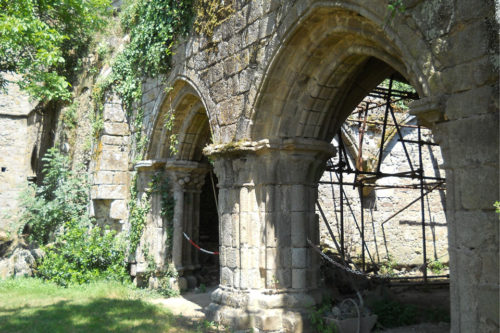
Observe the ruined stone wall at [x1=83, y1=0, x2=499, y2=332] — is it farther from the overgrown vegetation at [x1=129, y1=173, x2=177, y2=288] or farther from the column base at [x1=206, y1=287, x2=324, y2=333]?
the overgrown vegetation at [x1=129, y1=173, x2=177, y2=288]

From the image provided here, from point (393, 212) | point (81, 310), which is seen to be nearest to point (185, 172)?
point (81, 310)

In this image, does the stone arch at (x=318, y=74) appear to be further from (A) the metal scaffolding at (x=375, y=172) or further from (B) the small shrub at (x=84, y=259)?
(B) the small shrub at (x=84, y=259)

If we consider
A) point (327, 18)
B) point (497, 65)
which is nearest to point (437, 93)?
point (497, 65)

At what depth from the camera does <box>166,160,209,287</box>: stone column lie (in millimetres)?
7379

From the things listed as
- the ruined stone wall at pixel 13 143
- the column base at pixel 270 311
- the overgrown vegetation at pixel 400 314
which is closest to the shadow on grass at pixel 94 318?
the column base at pixel 270 311

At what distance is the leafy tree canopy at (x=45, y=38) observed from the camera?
844 centimetres

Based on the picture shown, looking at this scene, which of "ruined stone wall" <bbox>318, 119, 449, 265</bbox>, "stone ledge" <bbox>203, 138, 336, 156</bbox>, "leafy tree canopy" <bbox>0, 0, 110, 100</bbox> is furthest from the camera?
"ruined stone wall" <bbox>318, 119, 449, 265</bbox>

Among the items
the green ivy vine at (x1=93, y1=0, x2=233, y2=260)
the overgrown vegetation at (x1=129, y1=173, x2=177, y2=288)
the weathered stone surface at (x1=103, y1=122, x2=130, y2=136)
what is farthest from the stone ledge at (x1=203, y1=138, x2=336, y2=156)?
the weathered stone surface at (x1=103, y1=122, x2=130, y2=136)

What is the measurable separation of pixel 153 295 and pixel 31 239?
14.5 feet

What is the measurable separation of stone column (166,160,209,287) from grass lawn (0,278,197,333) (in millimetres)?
726

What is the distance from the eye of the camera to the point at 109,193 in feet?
28.1

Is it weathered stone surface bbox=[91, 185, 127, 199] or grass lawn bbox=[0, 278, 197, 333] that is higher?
weathered stone surface bbox=[91, 185, 127, 199]

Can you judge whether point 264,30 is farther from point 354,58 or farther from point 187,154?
point 187,154

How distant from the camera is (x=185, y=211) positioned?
296 inches
